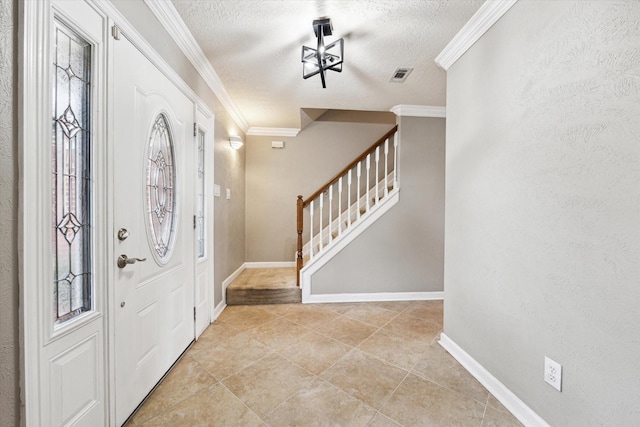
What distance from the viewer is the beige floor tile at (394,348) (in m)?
2.05

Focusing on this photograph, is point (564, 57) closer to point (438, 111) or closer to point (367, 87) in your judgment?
point (367, 87)

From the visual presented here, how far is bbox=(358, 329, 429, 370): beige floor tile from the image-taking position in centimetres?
205

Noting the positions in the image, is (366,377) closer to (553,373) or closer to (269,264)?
(553,373)

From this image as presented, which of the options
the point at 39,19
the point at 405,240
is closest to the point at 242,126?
the point at 405,240

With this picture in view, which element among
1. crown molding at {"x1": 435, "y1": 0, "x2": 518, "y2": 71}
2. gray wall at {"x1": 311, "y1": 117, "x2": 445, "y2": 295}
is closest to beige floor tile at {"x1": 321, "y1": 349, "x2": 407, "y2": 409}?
gray wall at {"x1": 311, "y1": 117, "x2": 445, "y2": 295}

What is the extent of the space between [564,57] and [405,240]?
8.01 ft

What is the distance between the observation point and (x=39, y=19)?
3.07 ft

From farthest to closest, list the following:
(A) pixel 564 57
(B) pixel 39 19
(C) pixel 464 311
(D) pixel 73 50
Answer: (C) pixel 464 311
(A) pixel 564 57
(D) pixel 73 50
(B) pixel 39 19

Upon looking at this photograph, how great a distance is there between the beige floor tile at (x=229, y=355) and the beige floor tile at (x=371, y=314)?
1.10 m

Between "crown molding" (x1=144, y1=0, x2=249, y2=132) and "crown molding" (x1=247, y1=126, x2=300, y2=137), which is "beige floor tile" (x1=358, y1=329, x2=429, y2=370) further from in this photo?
"crown molding" (x1=247, y1=126, x2=300, y2=137)

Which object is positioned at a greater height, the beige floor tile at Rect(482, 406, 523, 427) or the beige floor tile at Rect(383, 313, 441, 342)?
the beige floor tile at Rect(482, 406, 523, 427)

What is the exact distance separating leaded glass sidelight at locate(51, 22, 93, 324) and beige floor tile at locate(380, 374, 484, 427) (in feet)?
5.50

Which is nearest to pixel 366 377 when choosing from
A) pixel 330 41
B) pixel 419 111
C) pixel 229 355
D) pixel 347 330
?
pixel 347 330

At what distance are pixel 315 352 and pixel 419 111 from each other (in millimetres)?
3039
